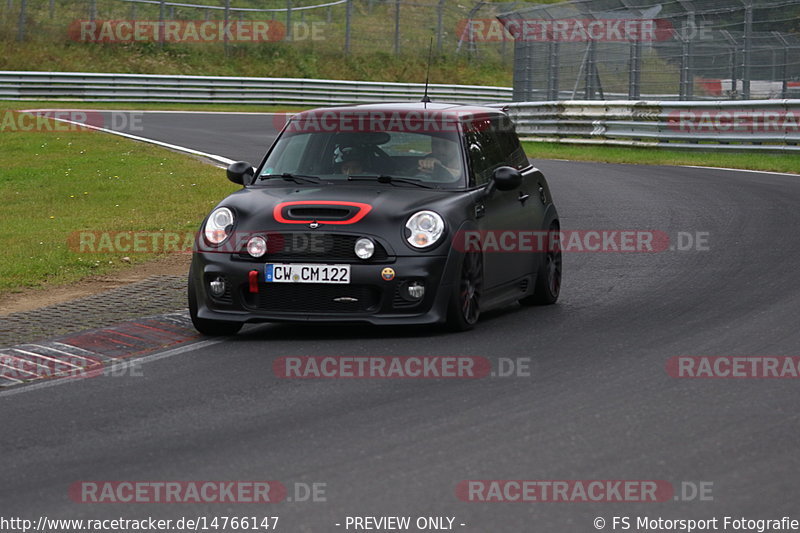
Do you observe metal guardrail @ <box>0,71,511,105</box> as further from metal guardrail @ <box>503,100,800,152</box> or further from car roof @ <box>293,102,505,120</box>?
car roof @ <box>293,102,505,120</box>

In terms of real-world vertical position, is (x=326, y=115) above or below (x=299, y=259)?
above

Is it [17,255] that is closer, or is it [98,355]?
[98,355]

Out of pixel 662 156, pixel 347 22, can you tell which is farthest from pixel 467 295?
pixel 347 22

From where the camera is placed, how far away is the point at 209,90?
42812 millimetres

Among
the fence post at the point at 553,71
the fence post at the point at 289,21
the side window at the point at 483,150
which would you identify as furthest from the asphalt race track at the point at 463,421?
the fence post at the point at 289,21

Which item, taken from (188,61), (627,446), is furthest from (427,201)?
(188,61)

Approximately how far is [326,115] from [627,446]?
185 inches

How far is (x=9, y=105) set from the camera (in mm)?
33656

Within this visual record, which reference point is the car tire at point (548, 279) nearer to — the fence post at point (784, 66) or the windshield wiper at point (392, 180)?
the windshield wiper at point (392, 180)

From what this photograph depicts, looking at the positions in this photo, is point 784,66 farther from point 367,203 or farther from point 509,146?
point 367,203

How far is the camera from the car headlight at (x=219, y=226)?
29.6 feet

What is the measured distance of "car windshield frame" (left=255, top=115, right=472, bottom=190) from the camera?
9.51 m

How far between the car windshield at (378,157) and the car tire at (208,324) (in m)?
1.22

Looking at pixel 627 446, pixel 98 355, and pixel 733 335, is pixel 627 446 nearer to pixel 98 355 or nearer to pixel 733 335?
pixel 733 335
